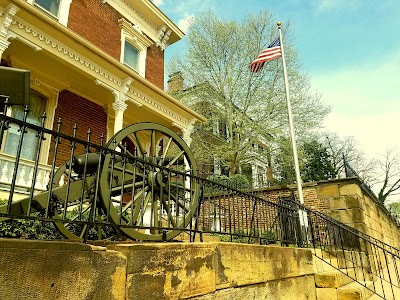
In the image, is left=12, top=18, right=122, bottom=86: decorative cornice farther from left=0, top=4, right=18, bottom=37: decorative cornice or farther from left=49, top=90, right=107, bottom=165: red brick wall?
left=49, top=90, right=107, bottom=165: red brick wall

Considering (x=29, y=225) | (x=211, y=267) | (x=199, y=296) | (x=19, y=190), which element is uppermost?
(x=19, y=190)

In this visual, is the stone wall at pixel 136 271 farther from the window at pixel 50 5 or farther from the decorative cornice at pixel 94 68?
the window at pixel 50 5

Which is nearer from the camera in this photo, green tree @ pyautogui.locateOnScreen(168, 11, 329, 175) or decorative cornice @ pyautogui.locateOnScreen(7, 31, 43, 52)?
decorative cornice @ pyautogui.locateOnScreen(7, 31, 43, 52)

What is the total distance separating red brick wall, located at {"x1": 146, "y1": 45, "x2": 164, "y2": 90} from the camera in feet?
44.5

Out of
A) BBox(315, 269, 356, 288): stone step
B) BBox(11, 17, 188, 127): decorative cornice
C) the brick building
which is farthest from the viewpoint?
the brick building

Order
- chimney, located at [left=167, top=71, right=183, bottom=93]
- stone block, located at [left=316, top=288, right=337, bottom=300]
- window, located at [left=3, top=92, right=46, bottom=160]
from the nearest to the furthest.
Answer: stone block, located at [left=316, top=288, right=337, bottom=300]
window, located at [left=3, top=92, right=46, bottom=160]
chimney, located at [left=167, top=71, right=183, bottom=93]

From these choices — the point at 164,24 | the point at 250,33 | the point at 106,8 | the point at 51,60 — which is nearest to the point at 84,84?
the point at 51,60

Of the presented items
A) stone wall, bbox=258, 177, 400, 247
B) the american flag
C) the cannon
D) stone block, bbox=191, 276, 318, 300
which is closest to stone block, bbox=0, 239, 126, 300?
the cannon

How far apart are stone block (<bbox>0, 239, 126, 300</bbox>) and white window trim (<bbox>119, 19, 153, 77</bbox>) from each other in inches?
435

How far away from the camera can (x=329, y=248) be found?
27.0ft

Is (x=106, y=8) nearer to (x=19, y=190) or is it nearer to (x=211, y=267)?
(x=19, y=190)

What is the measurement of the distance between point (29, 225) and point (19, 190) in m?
2.10

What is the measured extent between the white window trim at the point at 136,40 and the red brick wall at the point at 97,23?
199 mm

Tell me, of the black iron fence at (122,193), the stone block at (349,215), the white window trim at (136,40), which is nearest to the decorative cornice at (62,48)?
the black iron fence at (122,193)
